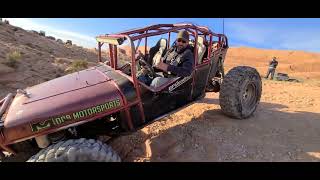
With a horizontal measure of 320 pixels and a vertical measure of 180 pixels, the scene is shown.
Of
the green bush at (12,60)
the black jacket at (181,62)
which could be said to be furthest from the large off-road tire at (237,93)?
the green bush at (12,60)

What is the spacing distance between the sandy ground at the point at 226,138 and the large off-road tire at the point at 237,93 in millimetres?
162

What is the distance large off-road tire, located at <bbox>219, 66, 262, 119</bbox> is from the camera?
7.45m

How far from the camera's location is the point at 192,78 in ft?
22.7

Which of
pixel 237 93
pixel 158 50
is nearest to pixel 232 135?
pixel 237 93

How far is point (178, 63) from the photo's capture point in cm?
675

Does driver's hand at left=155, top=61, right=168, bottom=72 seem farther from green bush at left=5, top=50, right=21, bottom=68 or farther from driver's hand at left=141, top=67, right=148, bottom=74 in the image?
green bush at left=5, top=50, right=21, bottom=68

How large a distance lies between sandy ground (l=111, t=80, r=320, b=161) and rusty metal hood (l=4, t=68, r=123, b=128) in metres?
1.20

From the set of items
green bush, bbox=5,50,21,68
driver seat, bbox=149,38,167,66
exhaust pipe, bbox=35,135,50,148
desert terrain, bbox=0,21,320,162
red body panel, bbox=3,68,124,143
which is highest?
driver seat, bbox=149,38,167,66

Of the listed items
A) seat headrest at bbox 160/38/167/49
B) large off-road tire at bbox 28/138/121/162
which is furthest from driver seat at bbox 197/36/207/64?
large off-road tire at bbox 28/138/121/162

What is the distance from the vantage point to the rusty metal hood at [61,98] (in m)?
4.93

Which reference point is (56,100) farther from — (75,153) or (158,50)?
(158,50)

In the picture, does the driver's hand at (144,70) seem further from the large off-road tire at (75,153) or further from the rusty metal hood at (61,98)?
the large off-road tire at (75,153)

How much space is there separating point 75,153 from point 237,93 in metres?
3.78
